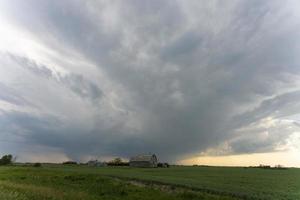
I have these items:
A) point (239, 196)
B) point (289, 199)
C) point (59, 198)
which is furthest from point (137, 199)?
point (289, 199)

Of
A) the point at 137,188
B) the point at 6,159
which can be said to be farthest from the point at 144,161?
the point at 137,188

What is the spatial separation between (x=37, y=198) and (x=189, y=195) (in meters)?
15.4

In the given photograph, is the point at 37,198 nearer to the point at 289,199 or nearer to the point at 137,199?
the point at 137,199

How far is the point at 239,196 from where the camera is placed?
123ft

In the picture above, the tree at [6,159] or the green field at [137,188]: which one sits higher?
the tree at [6,159]

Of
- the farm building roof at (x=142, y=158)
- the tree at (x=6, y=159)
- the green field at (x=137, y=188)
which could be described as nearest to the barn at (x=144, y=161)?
the farm building roof at (x=142, y=158)

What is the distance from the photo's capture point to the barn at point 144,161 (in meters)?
174

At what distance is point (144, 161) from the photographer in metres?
175

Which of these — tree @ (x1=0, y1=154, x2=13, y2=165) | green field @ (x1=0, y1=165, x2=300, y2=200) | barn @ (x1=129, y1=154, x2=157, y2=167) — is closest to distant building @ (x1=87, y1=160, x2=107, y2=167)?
barn @ (x1=129, y1=154, x2=157, y2=167)

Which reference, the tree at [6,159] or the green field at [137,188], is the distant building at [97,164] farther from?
the green field at [137,188]

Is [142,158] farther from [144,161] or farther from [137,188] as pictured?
[137,188]

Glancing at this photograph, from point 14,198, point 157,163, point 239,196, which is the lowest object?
point 14,198

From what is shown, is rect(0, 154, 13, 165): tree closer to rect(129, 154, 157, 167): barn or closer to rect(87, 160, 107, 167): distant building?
rect(87, 160, 107, 167): distant building

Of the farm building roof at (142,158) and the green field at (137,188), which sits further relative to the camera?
the farm building roof at (142,158)
